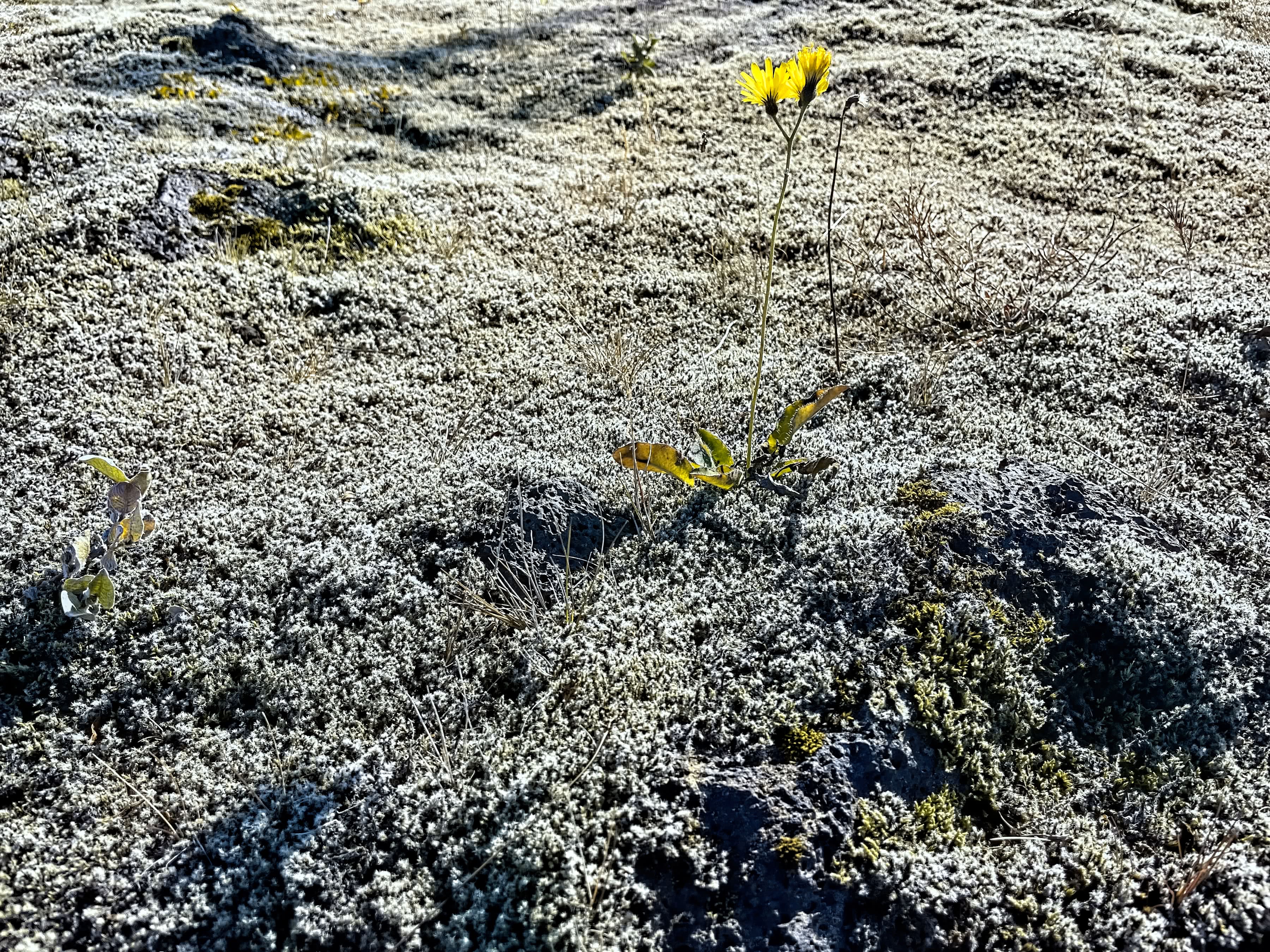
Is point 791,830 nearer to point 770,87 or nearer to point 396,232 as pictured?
point 770,87

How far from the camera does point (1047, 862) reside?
10.3ft

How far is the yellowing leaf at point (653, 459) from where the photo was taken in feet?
14.7

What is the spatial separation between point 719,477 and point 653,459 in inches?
15.3

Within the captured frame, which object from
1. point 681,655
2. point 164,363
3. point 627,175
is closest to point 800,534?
point 681,655

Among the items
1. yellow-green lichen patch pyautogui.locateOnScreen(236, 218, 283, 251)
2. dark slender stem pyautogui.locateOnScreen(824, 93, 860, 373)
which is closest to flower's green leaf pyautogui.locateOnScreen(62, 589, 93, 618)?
yellow-green lichen patch pyautogui.locateOnScreen(236, 218, 283, 251)

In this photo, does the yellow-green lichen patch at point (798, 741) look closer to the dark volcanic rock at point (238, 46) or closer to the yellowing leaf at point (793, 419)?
the yellowing leaf at point (793, 419)

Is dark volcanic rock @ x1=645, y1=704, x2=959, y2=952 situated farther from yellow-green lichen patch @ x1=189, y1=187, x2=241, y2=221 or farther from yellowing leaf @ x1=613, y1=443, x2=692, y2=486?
yellow-green lichen patch @ x1=189, y1=187, x2=241, y2=221

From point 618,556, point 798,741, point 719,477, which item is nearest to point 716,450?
point 719,477

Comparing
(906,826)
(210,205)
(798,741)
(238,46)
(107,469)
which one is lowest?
(906,826)

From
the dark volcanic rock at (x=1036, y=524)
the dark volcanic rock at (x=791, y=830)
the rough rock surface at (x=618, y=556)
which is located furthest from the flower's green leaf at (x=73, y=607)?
the dark volcanic rock at (x=1036, y=524)

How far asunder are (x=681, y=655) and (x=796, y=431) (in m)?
1.93

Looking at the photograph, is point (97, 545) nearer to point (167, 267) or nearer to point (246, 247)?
point (167, 267)

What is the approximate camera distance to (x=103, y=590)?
3.91 m

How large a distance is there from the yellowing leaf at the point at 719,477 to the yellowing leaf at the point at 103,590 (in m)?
2.94
